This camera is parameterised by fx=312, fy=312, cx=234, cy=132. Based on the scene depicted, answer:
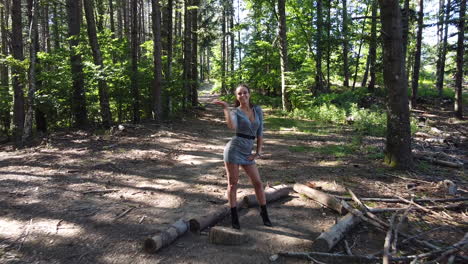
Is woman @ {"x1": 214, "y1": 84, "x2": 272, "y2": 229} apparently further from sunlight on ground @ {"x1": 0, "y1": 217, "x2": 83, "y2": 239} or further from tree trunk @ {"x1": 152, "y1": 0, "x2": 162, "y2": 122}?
tree trunk @ {"x1": 152, "y1": 0, "x2": 162, "y2": 122}

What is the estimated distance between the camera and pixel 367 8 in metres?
22.4

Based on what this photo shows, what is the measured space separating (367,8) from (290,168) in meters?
19.3

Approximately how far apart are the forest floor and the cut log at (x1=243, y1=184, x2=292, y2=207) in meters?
0.12

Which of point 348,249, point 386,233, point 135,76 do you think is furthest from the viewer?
point 135,76

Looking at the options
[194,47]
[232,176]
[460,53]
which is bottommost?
[232,176]

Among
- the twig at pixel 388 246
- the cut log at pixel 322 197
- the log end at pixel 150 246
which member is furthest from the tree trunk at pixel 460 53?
the log end at pixel 150 246

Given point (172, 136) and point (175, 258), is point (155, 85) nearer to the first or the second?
point (172, 136)

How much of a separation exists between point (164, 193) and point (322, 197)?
302 cm

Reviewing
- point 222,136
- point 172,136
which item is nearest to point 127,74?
point 172,136

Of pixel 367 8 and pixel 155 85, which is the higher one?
pixel 367 8

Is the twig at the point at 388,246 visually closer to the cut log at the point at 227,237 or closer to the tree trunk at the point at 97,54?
the cut log at the point at 227,237

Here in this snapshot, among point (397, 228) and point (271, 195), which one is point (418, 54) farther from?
point (397, 228)

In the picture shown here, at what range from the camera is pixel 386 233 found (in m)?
4.25

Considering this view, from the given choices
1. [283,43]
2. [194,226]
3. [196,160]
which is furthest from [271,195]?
[283,43]
